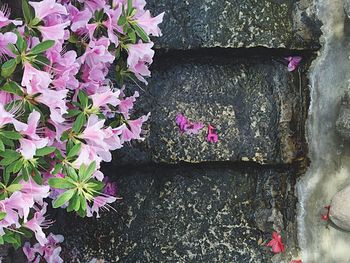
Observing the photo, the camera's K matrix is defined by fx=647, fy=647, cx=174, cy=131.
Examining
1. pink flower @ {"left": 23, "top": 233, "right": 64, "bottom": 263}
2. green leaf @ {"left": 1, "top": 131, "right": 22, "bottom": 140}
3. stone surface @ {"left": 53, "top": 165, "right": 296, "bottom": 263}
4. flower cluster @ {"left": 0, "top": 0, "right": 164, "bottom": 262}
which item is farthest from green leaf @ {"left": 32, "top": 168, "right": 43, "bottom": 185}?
stone surface @ {"left": 53, "top": 165, "right": 296, "bottom": 263}

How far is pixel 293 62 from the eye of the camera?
94.7 inches

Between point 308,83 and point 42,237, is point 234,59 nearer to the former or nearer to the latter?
point 308,83

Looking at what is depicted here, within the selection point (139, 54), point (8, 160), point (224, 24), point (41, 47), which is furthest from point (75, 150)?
point (224, 24)

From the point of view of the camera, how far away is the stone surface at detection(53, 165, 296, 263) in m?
2.37

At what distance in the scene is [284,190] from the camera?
244cm

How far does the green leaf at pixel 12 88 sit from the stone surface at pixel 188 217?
0.85 metres

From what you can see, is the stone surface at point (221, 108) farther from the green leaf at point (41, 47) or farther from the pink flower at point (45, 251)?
the green leaf at point (41, 47)

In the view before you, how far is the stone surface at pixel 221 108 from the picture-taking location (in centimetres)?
233

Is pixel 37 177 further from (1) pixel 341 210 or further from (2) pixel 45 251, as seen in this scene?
(1) pixel 341 210

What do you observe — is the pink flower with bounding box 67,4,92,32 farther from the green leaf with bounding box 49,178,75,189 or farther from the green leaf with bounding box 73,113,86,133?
the green leaf with bounding box 49,178,75,189

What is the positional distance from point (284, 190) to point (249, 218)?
0.18 meters

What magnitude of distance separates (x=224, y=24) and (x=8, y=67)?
957 mm

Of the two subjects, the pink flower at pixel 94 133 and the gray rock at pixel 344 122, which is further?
the gray rock at pixel 344 122

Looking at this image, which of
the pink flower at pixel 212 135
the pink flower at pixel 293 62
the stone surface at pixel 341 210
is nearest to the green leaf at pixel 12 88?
the pink flower at pixel 212 135
